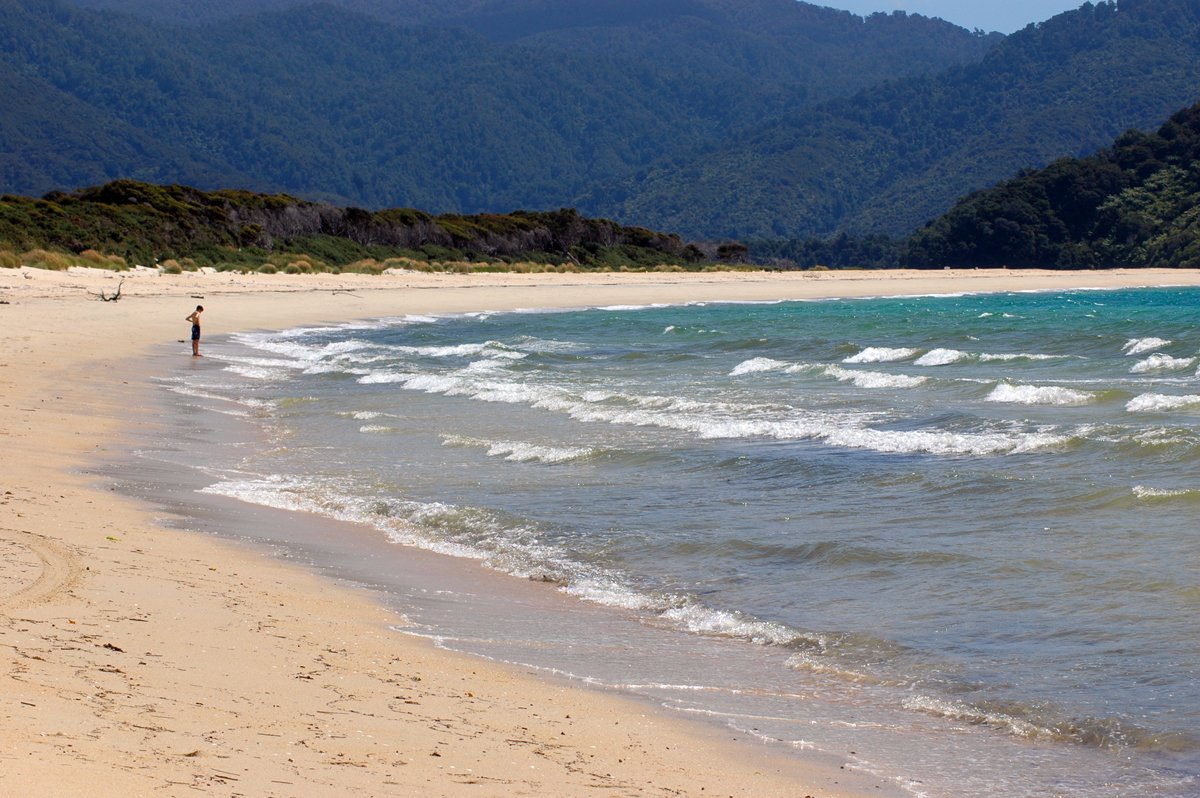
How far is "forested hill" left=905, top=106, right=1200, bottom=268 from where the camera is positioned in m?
90.8

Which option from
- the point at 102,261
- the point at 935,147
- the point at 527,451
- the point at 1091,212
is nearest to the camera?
the point at 527,451

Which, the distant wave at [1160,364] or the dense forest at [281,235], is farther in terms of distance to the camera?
the dense forest at [281,235]

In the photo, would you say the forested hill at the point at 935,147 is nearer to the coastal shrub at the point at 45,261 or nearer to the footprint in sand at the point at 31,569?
the coastal shrub at the point at 45,261

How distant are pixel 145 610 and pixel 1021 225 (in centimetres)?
9500

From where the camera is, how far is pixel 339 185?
193625 mm

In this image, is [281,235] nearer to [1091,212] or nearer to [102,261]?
[102,261]

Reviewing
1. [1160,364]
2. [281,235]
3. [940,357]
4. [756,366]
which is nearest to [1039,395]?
[1160,364]

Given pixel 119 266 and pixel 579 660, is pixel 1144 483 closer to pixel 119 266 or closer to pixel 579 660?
pixel 579 660

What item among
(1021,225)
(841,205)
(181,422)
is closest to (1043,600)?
(181,422)

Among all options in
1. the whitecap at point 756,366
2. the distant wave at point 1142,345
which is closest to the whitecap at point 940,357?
the whitecap at point 756,366

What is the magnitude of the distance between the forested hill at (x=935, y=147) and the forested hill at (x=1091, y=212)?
5721cm

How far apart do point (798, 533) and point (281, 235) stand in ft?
162

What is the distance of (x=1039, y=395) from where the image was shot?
1814 cm

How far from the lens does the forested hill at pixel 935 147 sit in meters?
168
